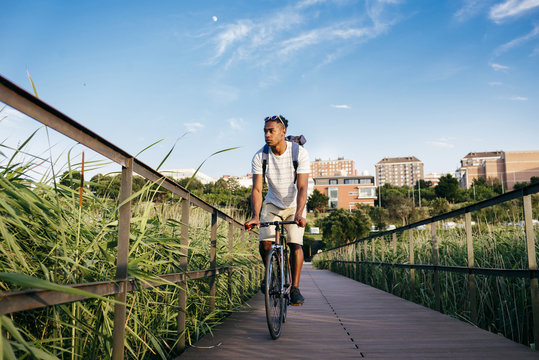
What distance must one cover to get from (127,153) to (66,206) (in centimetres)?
54

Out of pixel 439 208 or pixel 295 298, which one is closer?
pixel 295 298

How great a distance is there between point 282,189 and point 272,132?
0.53 meters

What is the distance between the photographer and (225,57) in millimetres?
16875

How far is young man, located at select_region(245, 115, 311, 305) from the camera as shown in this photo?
3582 mm

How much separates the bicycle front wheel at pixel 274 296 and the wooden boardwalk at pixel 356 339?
109mm

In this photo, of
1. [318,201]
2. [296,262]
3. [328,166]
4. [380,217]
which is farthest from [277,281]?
[328,166]

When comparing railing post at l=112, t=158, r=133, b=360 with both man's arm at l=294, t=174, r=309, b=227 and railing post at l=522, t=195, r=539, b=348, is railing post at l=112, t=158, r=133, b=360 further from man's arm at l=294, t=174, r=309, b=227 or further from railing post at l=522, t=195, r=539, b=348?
railing post at l=522, t=195, r=539, b=348

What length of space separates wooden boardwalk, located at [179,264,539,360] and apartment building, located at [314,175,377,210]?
7842 cm

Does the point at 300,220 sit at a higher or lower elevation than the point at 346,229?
lower

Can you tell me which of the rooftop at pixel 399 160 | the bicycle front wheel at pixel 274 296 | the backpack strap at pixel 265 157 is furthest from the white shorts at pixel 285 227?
the rooftop at pixel 399 160

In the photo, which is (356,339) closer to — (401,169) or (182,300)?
(182,300)

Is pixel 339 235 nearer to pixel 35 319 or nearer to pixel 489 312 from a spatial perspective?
pixel 489 312

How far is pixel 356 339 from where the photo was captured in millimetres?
2994

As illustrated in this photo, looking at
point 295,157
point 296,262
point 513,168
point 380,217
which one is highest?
point 513,168
